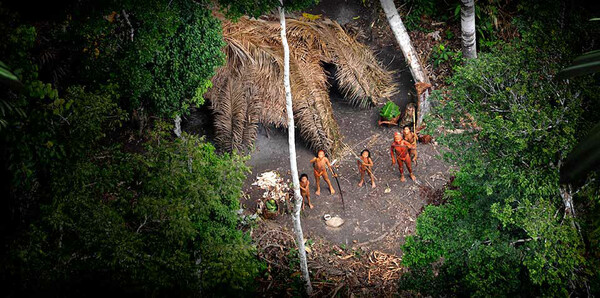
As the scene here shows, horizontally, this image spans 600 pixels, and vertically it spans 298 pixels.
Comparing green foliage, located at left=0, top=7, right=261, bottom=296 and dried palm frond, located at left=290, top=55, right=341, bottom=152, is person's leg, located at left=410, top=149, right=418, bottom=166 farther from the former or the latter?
green foliage, located at left=0, top=7, right=261, bottom=296

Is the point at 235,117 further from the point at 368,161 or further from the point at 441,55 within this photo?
the point at 441,55

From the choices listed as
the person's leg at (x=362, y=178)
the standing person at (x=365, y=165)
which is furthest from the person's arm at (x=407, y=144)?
the person's leg at (x=362, y=178)

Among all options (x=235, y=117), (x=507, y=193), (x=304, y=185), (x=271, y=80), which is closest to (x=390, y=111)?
(x=271, y=80)

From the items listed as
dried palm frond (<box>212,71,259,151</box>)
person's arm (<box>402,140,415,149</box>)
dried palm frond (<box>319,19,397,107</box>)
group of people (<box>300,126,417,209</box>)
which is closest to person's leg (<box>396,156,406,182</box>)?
group of people (<box>300,126,417,209</box>)

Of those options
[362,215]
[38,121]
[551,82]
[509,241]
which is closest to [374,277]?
[362,215]

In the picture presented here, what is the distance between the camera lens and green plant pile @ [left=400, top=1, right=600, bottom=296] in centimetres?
790

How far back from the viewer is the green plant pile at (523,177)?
7898 mm

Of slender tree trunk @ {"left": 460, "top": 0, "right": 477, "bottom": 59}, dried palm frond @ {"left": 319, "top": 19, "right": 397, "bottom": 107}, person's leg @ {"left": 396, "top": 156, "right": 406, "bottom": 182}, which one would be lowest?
person's leg @ {"left": 396, "top": 156, "right": 406, "bottom": 182}

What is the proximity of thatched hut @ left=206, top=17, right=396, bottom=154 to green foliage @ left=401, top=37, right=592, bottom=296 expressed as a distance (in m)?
4.45

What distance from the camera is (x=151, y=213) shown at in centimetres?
809

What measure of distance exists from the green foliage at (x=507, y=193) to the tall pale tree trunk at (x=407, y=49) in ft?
15.1

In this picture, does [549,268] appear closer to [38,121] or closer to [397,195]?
[397,195]

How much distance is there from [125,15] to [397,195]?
756 cm

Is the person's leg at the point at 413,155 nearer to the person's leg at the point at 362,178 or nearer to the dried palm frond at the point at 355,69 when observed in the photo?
the person's leg at the point at 362,178
